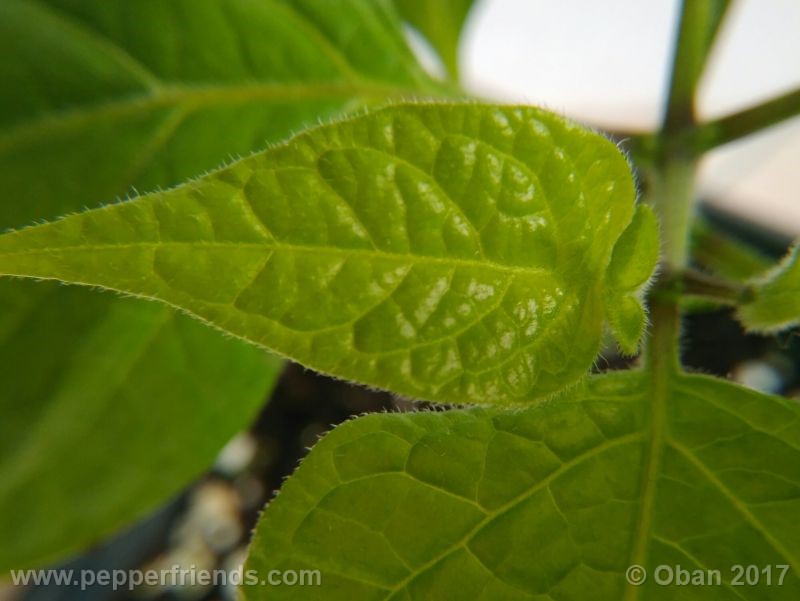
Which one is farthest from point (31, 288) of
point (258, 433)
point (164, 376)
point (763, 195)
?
point (763, 195)

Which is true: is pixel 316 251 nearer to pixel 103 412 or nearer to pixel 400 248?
pixel 400 248

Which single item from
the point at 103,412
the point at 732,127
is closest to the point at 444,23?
the point at 732,127

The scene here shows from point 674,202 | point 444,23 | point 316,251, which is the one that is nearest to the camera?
point 316,251

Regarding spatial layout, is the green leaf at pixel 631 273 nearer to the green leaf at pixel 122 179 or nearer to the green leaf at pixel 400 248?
the green leaf at pixel 400 248

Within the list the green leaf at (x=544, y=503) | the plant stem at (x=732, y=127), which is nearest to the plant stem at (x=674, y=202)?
the plant stem at (x=732, y=127)

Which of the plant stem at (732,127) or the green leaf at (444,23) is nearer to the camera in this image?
the plant stem at (732,127)

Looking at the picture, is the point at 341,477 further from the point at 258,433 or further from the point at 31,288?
the point at 258,433
